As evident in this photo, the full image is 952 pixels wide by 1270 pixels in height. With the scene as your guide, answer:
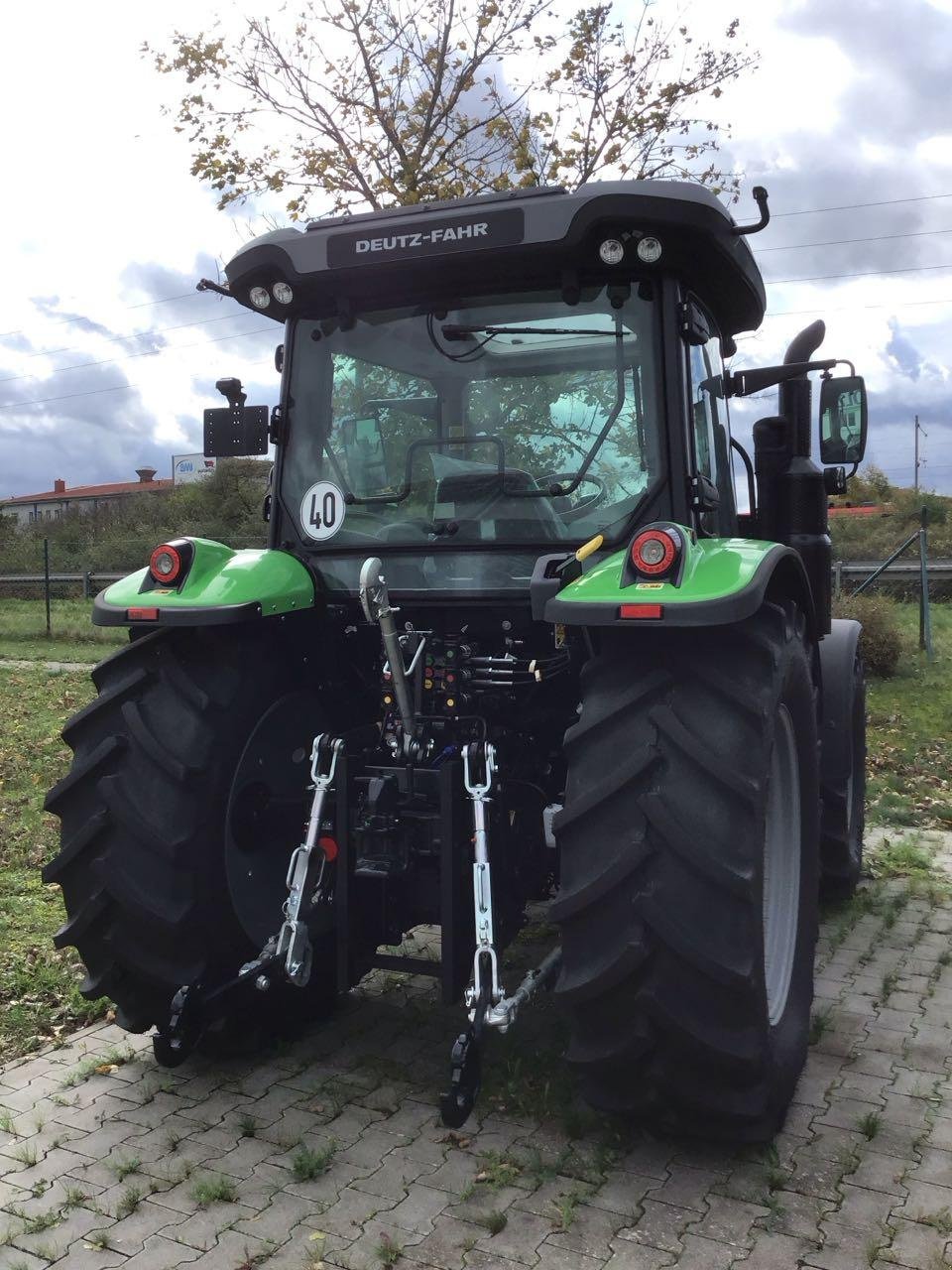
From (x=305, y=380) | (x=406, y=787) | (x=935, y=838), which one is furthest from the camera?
(x=935, y=838)

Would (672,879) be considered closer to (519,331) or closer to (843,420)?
(519,331)

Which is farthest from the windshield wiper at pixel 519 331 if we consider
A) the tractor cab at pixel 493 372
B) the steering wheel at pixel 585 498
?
the steering wheel at pixel 585 498

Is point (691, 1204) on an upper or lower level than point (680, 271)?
lower

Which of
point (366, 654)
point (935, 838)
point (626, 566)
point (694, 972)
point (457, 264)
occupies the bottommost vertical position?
point (935, 838)

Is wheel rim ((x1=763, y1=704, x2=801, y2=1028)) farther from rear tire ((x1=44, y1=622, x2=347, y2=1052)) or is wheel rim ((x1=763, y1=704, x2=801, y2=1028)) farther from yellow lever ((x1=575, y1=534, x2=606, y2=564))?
rear tire ((x1=44, y1=622, x2=347, y2=1052))

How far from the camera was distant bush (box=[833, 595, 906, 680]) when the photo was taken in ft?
44.7

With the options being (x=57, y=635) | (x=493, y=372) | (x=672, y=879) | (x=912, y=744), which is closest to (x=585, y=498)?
(x=493, y=372)

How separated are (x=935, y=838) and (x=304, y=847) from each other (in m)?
5.04

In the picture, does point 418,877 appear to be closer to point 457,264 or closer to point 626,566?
point 626,566

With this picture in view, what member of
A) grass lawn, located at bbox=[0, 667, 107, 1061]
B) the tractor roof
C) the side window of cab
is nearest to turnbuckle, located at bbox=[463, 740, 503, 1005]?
the side window of cab

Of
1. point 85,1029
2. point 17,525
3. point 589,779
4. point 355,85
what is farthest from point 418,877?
point 17,525

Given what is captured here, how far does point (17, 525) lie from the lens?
36.8m

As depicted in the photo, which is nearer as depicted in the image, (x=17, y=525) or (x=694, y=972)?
(x=694, y=972)

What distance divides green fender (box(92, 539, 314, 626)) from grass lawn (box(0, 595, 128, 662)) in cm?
1263
